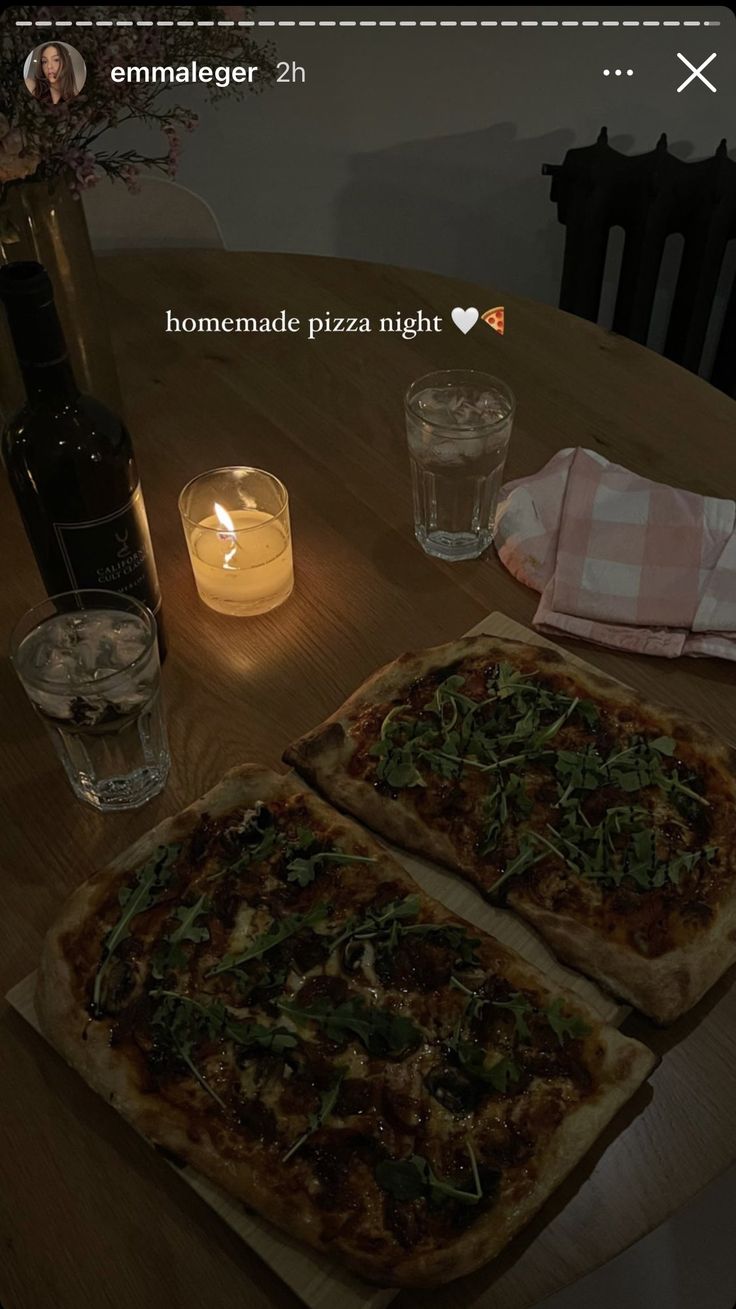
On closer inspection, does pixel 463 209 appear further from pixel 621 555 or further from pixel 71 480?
pixel 71 480

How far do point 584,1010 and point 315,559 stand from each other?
2.63ft

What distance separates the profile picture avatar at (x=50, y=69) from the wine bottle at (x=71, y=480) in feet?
0.90

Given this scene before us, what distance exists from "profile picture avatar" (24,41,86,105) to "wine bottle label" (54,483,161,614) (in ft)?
1.42

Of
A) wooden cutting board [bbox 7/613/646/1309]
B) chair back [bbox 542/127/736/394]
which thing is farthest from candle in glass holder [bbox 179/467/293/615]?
chair back [bbox 542/127/736/394]

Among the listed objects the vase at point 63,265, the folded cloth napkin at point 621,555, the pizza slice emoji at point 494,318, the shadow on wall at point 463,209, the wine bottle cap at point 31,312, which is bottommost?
the shadow on wall at point 463,209

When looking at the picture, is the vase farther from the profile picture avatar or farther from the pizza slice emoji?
the pizza slice emoji

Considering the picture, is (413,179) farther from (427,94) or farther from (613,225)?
(613,225)

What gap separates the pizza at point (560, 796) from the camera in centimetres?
116

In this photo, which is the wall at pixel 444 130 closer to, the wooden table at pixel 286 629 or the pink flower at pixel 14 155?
the wooden table at pixel 286 629

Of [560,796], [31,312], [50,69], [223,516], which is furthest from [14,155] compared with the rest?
[560,796]

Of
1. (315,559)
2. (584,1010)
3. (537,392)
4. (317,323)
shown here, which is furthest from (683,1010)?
(317,323)

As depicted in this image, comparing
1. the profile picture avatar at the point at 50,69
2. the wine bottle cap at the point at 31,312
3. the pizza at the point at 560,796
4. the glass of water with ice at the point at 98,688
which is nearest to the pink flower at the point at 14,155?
the profile picture avatar at the point at 50,69

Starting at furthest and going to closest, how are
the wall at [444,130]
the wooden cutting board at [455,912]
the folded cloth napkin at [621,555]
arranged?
the wall at [444,130], the folded cloth napkin at [621,555], the wooden cutting board at [455,912]

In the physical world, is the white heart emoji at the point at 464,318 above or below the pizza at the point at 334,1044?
above
